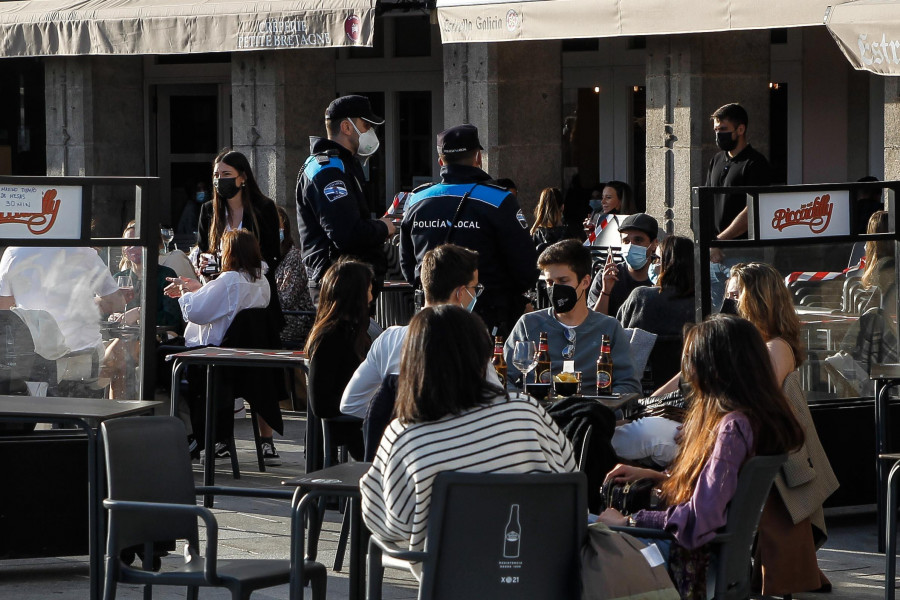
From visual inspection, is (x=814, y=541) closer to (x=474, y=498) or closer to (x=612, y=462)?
(x=612, y=462)

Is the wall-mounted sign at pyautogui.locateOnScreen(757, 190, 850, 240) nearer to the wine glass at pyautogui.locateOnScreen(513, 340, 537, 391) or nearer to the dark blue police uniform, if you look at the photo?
the dark blue police uniform

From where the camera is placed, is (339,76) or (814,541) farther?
(339,76)

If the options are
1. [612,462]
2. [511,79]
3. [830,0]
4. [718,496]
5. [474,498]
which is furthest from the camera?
[511,79]

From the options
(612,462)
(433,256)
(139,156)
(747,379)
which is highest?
(139,156)

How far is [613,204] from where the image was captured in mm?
11914

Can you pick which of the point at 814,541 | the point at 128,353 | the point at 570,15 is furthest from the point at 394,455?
the point at 570,15

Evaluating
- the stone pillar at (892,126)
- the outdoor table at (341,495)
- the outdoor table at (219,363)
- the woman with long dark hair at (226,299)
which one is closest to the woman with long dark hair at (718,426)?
the outdoor table at (341,495)

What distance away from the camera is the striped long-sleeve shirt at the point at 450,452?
12.8 feet

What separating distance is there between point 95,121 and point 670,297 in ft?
37.1

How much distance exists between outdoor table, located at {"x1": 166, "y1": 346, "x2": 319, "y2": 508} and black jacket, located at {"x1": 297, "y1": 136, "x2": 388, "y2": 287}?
2.24 feet

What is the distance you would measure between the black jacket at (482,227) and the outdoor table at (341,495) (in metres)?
2.22

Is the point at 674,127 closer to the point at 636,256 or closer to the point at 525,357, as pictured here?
the point at 636,256

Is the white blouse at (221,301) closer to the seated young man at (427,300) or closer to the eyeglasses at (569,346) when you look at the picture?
the eyeglasses at (569,346)

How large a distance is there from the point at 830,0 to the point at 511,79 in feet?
14.7
